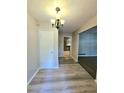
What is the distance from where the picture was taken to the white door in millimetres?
7236

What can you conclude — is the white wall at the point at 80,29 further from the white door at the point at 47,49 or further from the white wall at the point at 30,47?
the white wall at the point at 30,47

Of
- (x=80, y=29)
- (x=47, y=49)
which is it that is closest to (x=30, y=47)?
(x=47, y=49)

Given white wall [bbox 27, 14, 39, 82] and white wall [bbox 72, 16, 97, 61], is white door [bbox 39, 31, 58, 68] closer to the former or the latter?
white wall [bbox 27, 14, 39, 82]

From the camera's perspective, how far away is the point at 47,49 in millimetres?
7293

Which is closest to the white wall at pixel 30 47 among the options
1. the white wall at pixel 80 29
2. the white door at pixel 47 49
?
the white door at pixel 47 49

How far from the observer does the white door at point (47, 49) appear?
285 inches
